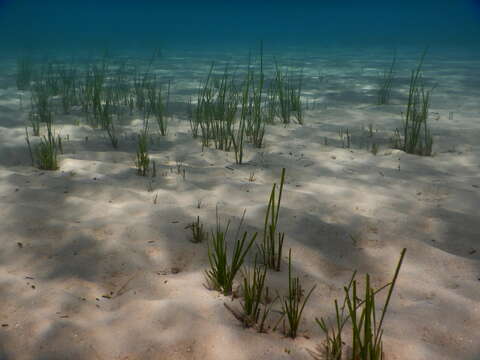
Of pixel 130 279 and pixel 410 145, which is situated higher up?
pixel 410 145

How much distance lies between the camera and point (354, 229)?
2441mm

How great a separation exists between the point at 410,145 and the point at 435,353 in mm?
3115

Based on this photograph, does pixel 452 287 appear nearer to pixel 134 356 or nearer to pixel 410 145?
pixel 134 356

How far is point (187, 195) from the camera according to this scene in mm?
2951

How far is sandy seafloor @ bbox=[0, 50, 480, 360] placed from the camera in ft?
4.93

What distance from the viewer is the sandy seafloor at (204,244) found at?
1504mm

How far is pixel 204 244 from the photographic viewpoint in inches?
88.3

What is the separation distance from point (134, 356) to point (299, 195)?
185cm

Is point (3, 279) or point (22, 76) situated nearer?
point (3, 279)

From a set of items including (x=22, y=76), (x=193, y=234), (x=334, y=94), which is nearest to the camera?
(x=193, y=234)

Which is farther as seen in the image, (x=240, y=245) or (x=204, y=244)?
(x=204, y=244)

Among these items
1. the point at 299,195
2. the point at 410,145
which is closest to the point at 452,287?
the point at 299,195

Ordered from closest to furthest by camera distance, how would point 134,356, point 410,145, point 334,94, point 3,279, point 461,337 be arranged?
point 134,356, point 461,337, point 3,279, point 410,145, point 334,94

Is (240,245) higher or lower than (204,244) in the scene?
higher
